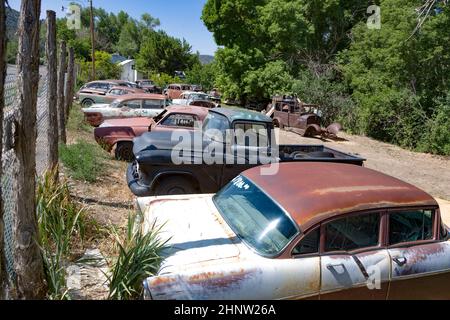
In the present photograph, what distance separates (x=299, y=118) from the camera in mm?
16469

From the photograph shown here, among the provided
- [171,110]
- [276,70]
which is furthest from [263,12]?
[171,110]

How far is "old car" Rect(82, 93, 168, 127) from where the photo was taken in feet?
39.8

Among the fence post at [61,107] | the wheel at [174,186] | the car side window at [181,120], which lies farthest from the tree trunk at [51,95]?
the car side window at [181,120]

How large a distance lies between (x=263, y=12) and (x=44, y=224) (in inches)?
879

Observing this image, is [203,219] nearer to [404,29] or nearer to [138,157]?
[138,157]

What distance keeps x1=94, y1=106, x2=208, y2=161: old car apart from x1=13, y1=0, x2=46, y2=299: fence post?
5771 millimetres

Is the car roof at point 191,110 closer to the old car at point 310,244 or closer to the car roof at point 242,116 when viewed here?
the car roof at point 242,116

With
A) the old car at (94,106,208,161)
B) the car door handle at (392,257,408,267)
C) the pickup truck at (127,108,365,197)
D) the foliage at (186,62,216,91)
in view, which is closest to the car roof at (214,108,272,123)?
the pickup truck at (127,108,365,197)

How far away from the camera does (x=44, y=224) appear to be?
3.88m

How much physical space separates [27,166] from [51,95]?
3353 millimetres

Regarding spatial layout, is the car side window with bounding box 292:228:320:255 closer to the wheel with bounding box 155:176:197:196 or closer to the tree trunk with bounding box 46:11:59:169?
the wheel with bounding box 155:176:197:196

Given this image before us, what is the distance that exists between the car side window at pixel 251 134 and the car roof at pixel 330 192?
2.30 m

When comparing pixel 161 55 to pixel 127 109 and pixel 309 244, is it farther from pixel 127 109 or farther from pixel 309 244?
pixel 309 244

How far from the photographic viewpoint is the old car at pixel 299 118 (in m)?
16.2
